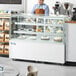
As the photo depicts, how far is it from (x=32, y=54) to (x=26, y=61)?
0.27 meters

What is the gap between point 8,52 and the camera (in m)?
6.46

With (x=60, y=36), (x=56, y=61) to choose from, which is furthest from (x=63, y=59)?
(x=60, y=36)

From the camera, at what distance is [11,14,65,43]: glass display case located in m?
5.68

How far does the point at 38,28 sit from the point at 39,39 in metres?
0.30

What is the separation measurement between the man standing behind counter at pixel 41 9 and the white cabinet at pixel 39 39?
398 millimetres

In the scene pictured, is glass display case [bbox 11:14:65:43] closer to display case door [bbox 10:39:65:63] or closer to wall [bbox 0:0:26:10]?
display case door [bbox 10:39:65:63]

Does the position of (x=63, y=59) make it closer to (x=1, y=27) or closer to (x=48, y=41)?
(x=48, y=41)

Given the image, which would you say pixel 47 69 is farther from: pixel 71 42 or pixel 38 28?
pixel 38 28

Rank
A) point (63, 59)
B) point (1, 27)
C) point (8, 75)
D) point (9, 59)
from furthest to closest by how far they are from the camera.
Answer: point (1, 27) < point (9, 59) < point (63, 59) < point (8, 75)

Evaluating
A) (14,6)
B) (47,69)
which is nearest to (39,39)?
(47,69)

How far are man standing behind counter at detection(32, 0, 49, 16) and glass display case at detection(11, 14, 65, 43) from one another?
398 mm

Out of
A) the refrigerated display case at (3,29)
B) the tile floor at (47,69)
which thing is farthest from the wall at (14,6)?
the tile floor at (47,69)

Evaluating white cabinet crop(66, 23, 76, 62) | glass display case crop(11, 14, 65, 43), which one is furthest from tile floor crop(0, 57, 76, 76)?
glass display case crop(11, 14, 65, 43)

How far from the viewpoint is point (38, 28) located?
5836mm
